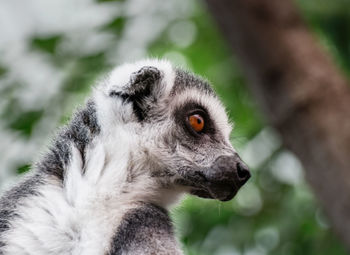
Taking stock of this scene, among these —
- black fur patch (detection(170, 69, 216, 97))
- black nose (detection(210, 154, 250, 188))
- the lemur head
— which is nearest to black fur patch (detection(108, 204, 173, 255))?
the lemur head

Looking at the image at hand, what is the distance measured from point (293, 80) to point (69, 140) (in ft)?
3.48

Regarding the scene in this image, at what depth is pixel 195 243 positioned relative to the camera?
510cm

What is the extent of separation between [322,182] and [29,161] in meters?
1.48

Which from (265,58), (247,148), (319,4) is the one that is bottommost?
(265,58)

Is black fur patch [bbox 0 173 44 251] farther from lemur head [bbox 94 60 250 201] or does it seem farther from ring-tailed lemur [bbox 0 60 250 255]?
lemur head [bbox 94 60 250 201]

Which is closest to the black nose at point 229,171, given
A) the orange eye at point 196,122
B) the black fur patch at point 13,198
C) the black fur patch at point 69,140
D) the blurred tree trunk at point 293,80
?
the orange eye at point 196,122

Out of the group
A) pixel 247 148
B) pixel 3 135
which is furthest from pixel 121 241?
pixel 247 148

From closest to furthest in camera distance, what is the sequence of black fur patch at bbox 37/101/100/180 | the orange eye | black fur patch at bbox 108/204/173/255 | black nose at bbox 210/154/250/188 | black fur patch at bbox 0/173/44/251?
black fur patch at bbox 108/204/173/255 → black fur patch at bbox 0/173/44/251 → black fur patch at bbox 37/101/100/180 → black nose at bbox 210/154/250/188 → the orange eye

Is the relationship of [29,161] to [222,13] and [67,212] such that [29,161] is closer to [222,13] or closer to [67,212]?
[67,212]

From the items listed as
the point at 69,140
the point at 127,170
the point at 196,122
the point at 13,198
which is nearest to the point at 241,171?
the point at 196,122

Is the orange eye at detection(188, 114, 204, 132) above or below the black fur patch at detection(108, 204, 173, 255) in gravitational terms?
above

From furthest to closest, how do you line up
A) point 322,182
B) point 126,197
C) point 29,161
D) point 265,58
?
point 29,161 → point 265,58 → point 322,182 → point 126,197

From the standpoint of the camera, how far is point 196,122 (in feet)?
11.0

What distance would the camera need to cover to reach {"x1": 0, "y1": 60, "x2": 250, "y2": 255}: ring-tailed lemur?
2.81m
